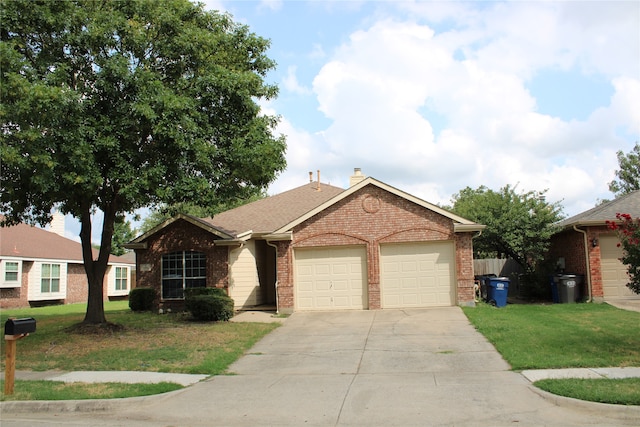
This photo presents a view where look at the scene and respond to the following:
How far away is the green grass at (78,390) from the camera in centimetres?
848

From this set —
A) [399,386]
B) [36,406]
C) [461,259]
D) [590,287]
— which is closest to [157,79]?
[36,406]

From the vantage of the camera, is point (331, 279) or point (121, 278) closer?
point (331, 279)

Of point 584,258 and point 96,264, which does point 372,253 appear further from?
point 96,264

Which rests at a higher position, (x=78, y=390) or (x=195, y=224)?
(x=195, y=224)

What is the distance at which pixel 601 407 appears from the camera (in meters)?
7.22

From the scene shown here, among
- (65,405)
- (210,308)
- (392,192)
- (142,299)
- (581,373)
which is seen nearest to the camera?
(65,405)

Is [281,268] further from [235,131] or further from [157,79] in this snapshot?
[157,79]

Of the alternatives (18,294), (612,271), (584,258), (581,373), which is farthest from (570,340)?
(18,294)

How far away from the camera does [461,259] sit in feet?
60.2

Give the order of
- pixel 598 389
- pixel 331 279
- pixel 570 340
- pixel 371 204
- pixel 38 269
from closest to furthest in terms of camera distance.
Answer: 1. pixel 598 389
2. pixel 570 340
3. pixel 371 204
4. pixel 331 279
5. pixel 38 269

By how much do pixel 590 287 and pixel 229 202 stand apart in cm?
1297

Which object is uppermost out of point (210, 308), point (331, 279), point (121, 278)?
point (121, 278)

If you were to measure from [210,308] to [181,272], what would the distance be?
4544mm

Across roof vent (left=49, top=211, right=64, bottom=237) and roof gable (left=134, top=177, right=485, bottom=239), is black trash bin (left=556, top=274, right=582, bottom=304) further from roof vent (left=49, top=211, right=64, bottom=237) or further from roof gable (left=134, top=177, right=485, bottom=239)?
roof vent (left=49, top=211, right=64, bottom=237)
